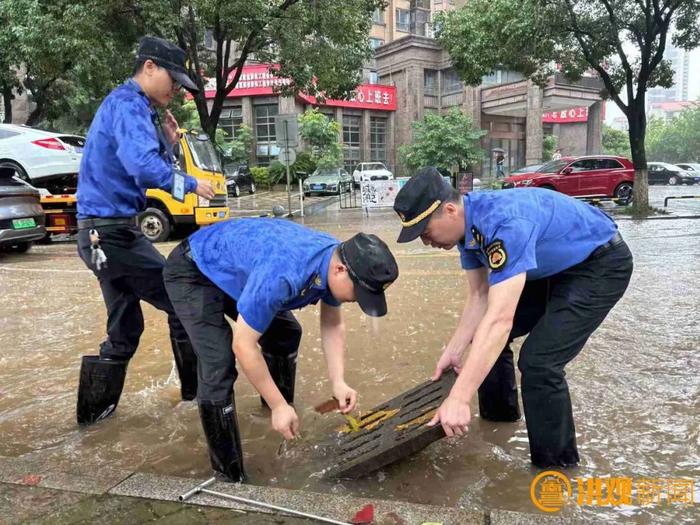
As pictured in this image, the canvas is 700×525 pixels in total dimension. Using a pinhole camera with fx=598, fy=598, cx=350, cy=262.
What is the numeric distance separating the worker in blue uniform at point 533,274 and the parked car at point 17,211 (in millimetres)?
8491

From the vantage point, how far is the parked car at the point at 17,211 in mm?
8969

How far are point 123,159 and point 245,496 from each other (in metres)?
1.58

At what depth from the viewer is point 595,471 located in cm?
259

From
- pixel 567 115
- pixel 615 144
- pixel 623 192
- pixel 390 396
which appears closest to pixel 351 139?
pixel 567 115

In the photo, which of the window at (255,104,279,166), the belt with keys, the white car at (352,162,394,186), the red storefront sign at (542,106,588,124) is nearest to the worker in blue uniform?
the belt with keys

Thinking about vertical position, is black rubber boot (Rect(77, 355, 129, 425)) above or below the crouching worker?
below

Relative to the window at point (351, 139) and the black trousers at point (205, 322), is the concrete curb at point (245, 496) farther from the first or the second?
the window at point (351, 139)

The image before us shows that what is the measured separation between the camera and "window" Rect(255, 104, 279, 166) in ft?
109

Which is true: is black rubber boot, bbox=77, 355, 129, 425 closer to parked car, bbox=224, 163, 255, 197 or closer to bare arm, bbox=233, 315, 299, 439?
bare arm, bbox=233, 315, 299, 439

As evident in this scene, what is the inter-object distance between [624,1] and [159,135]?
47.3ft

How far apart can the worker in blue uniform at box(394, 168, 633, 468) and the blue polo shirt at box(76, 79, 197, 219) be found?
3.91ft

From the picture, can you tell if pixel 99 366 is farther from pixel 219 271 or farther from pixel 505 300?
pixel 505 300

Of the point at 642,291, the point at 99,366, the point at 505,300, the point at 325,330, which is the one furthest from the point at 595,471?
the point at 642,291

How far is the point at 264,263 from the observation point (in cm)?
220
